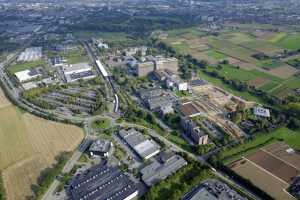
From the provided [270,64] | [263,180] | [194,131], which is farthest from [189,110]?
[270,64]

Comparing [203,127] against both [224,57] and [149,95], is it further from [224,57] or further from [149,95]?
[224,57]

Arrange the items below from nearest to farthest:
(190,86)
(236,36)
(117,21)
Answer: (190,86)
(236,36)
(117,21)

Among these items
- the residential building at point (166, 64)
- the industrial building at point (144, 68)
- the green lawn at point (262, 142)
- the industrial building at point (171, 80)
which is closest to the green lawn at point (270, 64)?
the residential building at point (166, 64)

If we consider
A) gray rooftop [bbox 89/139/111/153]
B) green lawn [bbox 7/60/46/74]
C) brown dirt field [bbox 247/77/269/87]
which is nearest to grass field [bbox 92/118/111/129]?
gray rooftop [bbox 89/139/111/153]

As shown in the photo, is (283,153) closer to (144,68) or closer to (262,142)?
(262,142)

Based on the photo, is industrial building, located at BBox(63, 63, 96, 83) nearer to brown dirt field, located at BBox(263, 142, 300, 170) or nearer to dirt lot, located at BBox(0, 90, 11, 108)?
dirt lot, located at BBox(0, 90, 11, 108)

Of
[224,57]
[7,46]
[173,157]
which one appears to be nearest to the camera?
[173,157]

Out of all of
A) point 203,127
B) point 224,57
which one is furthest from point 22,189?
point 224,57
